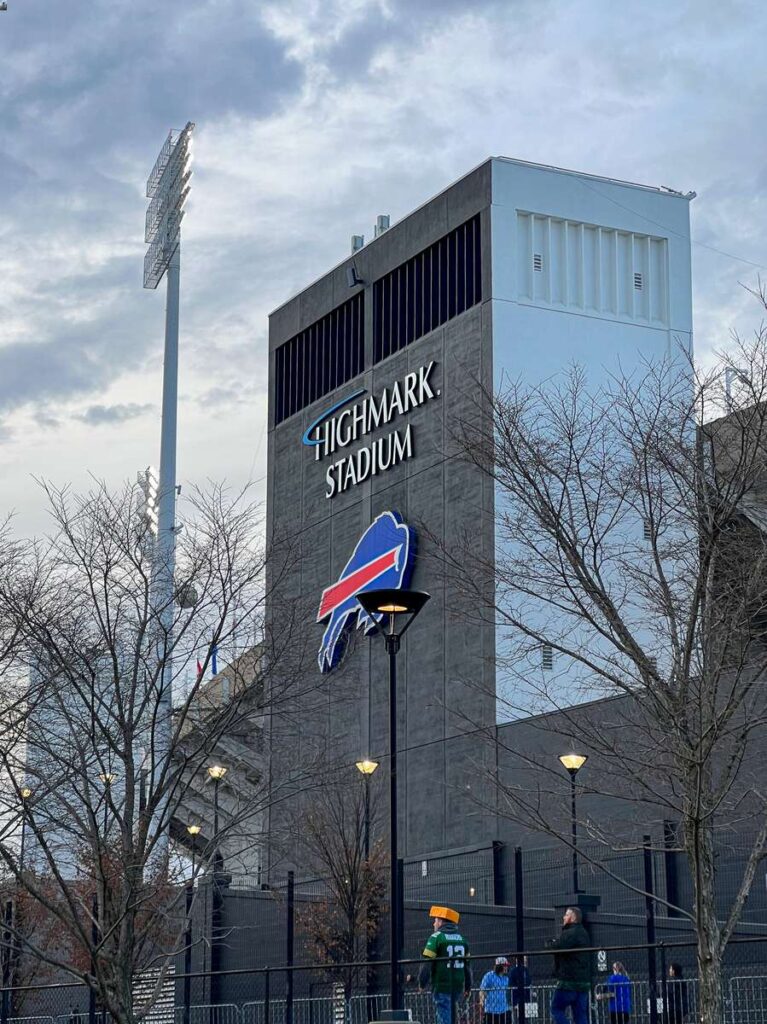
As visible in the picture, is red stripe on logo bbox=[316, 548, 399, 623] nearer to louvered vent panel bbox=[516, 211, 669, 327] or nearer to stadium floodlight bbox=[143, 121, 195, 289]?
louvered vent panel bbox=[516, 211, 669, 327]

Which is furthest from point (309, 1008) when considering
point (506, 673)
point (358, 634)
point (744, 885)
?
point (358, 634)

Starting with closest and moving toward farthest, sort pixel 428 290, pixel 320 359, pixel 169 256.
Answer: pixel 428 290
pixel 320 359
pixel 169 256

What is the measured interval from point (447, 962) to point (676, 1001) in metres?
3.06

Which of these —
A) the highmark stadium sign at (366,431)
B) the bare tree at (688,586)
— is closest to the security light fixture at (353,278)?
the highmark stadium sign at (366,431)

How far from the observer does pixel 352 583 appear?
52.5 meters

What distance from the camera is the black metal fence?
20109 millimetres

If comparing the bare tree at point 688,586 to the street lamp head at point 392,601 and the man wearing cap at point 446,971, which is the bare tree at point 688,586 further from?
the man wearing cap at point 446,971

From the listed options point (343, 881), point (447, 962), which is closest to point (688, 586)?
point (447, 962)

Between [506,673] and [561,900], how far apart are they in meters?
15.5

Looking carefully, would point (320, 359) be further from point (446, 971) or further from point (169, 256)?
point (446, 971)

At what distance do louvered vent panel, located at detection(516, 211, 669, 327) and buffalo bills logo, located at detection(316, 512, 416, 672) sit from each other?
8524 millimetres

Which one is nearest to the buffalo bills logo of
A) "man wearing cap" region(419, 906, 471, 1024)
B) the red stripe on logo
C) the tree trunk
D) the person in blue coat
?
the red stripe on logo

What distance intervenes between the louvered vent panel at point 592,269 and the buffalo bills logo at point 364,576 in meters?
8.52

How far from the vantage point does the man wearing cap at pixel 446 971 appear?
20938 mm
